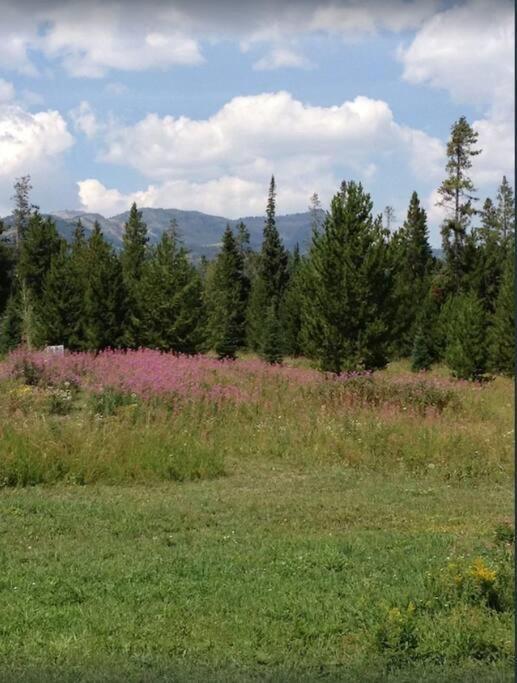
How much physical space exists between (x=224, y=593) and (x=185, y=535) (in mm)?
1792

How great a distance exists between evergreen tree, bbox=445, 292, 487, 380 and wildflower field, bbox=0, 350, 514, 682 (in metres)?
13.9

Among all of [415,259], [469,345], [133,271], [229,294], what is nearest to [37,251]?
[133,271]

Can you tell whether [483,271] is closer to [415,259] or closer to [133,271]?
[415,259]

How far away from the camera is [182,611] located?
14.9ft

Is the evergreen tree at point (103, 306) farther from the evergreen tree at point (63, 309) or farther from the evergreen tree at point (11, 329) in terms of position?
the evergreen tree at point (11, 329)

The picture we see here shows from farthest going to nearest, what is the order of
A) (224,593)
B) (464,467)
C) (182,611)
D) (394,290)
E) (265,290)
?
(265,290) < (394,290) < (464,467) < (224,593) < (182,611)

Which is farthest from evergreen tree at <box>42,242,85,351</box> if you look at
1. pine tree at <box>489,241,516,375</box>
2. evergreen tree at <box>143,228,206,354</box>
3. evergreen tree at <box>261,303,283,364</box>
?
pine tree at <box>489,241,516,375</box>

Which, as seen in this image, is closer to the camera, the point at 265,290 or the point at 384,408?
the point at 384,408

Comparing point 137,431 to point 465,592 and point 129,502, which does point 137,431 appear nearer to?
point 129,502

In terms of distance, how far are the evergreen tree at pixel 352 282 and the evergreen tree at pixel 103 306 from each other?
10.1 metres

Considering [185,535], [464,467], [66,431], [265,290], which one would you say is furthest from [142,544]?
[265,290]

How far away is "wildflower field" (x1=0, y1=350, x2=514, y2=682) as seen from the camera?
12.9ft

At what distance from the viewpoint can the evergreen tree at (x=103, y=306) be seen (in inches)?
1200

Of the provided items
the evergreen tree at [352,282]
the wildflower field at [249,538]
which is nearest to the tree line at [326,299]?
the evergreen tree at [352,282]
